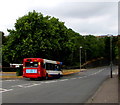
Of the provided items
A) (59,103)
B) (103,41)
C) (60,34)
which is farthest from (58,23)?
(103,41)

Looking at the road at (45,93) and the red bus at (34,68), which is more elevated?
the red bus at (34,68)

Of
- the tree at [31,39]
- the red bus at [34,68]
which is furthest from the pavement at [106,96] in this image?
the tree at [31,39]

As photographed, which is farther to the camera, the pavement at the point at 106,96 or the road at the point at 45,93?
the road at the point at 45,93

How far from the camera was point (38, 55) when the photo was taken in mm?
39344

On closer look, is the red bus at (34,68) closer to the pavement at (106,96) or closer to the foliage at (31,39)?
the foliage at (31,39)

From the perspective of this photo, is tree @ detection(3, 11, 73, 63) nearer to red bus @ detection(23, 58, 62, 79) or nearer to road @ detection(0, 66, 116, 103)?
red bus @ detection(23, 58, 62, 79)

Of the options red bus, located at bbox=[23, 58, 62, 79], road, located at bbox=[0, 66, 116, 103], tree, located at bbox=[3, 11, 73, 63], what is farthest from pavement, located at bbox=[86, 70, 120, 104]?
tree, located at bbox=[3, 11, 73, 63]

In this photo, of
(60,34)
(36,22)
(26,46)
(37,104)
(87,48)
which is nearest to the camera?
(37,104)

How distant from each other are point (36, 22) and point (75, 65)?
48.1 metres

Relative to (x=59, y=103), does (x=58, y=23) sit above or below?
above

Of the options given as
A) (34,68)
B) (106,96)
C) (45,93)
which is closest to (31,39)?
(34,68)

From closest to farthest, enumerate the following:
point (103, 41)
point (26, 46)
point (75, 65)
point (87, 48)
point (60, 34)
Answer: point (26, 46)
point (60, 34)
point (75, 65)
point (87, 48)
point (103, 41)

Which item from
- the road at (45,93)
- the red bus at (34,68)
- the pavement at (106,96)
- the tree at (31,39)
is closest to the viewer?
the pavement at (106,96)

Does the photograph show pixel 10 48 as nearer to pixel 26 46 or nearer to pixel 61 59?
pixel 26 46
